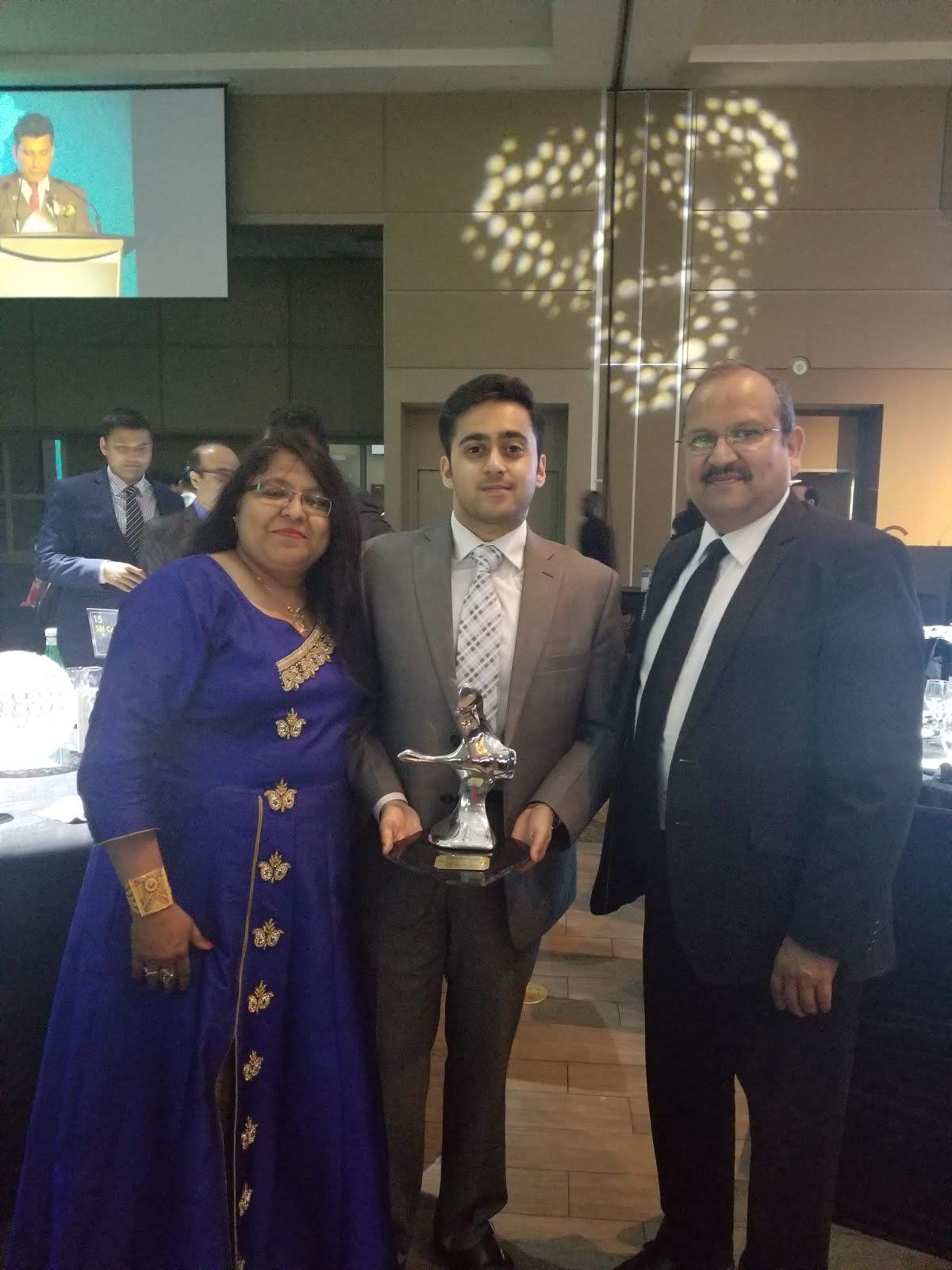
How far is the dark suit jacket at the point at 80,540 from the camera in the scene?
3473 mm

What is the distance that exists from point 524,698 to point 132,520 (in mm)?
2643

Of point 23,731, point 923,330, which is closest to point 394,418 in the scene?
point 923,330

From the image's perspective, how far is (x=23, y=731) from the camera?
1.88 metres

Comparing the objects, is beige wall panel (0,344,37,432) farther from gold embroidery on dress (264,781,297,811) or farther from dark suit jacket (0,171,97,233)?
gold embroidery on dress (264,781,297,811)

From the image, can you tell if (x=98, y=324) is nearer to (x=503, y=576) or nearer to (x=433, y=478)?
(x=433, y=478)

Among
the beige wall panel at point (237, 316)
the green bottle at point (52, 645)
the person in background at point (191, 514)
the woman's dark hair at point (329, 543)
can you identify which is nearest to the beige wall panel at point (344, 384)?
the beige wall panel at point (237, 316)

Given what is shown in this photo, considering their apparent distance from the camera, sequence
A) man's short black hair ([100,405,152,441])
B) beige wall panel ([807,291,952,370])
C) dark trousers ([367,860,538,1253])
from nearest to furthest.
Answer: dark trousers ([367,860,538,1253]) → man's short black hair ([100,405,152,441]) → beige wall panel ([807,291,952,370])

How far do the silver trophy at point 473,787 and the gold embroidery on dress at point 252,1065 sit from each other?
397 millimetres

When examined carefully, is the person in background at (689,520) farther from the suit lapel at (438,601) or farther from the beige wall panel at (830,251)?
the beige wall panel at (830,251)

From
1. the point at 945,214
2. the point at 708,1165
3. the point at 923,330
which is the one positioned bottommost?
the point at 708,1165

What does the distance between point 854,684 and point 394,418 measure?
4.53m

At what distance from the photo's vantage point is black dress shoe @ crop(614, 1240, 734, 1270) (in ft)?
5.19

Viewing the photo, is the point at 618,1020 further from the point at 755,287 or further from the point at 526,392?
the point at 755,287

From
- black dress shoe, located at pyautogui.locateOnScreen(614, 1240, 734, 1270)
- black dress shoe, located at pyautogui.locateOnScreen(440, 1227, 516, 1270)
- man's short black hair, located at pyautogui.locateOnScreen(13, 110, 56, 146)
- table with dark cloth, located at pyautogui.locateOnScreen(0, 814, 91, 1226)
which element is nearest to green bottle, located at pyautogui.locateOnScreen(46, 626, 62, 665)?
table with dark cloth, located at pyautogui.locateOnScreen(0, 814, 91, 1226)
